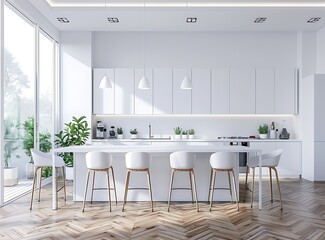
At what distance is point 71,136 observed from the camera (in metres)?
→ 6.91

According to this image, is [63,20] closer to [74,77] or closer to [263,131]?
[74,77]

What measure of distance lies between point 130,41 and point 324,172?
213 inches

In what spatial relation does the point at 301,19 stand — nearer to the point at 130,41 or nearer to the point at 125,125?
the point at 130,41

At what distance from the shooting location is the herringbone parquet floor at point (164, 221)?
3482mm

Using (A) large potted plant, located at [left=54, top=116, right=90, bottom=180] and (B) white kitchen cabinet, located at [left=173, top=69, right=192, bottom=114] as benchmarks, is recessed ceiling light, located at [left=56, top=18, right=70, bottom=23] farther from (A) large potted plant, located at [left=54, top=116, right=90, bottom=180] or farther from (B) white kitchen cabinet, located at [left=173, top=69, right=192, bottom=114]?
(B) white kitchen cabinet, located at [left=173, top=69, right=192, bottom=114]

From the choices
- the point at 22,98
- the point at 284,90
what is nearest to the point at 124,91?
the point at 22,98

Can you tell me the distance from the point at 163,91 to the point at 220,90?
137cm

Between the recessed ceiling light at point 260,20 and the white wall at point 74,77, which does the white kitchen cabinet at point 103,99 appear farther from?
the recessed ceiling light at point 260,20

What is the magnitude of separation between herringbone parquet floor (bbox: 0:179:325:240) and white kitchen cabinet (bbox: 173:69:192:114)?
2.99m

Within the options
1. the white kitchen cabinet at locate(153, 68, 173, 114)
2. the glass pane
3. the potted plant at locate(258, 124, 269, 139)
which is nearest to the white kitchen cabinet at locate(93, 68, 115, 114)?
the white kitchen cabinet at locate(153, 68, 173, 114)

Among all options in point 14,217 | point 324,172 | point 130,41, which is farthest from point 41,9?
point 324,172

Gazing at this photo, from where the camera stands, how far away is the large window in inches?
198

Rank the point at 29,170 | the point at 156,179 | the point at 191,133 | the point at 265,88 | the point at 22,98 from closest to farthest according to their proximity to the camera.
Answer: the point at 156,179
the point at 22,98
the point at 29,170
the point at 265,88
the point at 191,133

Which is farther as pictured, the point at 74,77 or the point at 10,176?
the point at 74,77
